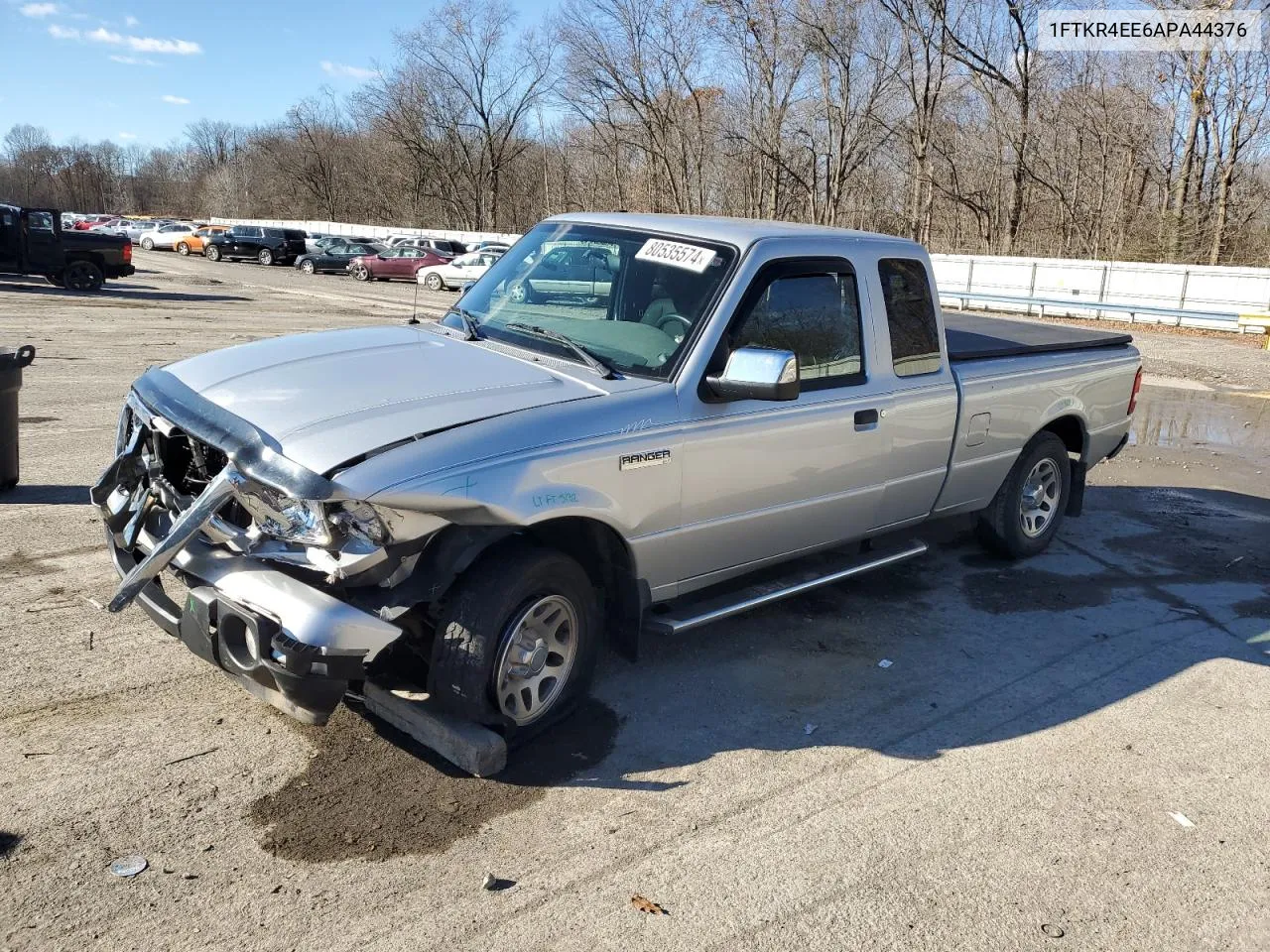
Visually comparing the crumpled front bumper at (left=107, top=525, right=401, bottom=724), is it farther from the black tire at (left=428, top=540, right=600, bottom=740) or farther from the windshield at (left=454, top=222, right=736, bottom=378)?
the windshield at (left=454, top=222, right=736, bottom=378)

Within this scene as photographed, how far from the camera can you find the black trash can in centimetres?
708

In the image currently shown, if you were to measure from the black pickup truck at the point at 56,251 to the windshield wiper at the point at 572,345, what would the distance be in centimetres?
2403

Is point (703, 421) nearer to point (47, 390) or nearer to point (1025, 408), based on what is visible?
point (1025, 408)

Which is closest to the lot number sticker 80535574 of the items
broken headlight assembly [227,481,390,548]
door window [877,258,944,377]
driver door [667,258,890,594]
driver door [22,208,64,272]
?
driver door [667,258,890,594]

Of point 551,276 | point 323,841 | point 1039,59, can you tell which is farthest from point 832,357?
point 1039,59

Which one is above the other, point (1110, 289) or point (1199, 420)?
point (1110, 289)

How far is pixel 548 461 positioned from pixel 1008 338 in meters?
4.37

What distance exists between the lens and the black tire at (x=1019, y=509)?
6711 millimetres

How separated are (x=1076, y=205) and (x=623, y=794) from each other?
150 feet

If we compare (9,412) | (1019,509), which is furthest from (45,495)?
(1019,509)

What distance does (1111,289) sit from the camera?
29.5 meters

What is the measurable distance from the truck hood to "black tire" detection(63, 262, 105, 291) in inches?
978

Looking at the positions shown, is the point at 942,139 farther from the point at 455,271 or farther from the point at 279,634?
the point at 279,634

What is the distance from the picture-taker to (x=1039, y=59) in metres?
41.8
